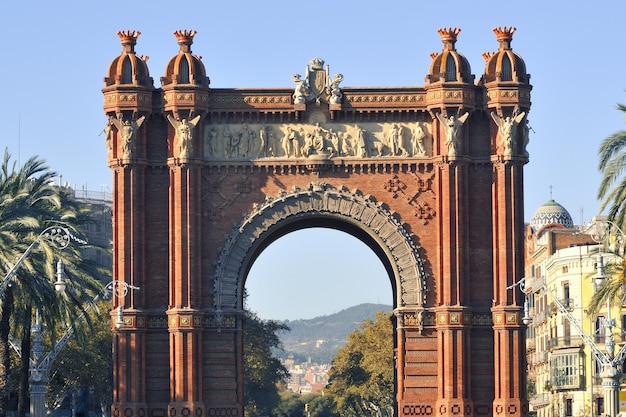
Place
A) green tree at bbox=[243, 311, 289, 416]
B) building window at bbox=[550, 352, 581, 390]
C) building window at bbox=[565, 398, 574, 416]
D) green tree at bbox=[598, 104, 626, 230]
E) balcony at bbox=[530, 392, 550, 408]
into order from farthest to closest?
balcony at bbox=[530, 392, 550, 408] < green tree at bbox=[243, 311, 289, 416] < building window at bbox=[565, 398, 574, 416] < building window at bbox=[550, 352, 581, 390] < green tree at bbox=[598, 104, 626, 230]

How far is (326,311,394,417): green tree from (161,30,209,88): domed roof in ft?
171

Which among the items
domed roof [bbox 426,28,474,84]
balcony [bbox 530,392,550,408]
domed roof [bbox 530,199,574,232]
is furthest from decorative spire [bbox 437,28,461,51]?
domed roof [bbox 530,199,574,232]

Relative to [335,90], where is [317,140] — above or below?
below

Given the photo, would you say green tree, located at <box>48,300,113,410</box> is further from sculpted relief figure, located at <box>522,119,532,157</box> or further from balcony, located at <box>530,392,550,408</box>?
balcony, located at <box>530,392,550,408</box>

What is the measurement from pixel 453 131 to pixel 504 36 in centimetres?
482

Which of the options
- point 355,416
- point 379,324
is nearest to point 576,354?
point 379,324

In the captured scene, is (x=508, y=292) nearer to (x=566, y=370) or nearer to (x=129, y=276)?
(x=129, y=276)

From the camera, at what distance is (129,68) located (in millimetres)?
74312

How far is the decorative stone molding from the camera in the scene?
74.4 meters

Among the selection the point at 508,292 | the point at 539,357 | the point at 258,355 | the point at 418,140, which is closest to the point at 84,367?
the point at 418,140

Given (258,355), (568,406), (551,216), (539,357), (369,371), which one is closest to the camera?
(369,371)

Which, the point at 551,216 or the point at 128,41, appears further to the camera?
the point at 551,216

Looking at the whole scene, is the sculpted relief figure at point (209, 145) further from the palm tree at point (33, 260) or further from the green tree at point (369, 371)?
the green tree at point (369, 371)

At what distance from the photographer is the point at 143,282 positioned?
244 ft
